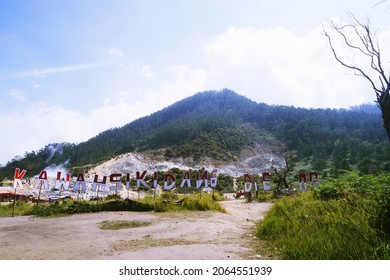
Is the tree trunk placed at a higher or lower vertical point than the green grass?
higher

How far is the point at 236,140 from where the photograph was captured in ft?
227

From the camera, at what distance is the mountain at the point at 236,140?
184ft

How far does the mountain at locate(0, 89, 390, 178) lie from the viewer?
56.2m

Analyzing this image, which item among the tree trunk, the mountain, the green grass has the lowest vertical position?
the green grass

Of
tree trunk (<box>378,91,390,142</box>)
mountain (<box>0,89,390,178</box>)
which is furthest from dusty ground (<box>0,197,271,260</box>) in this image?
mountain (<box>0,89,390,178</box>)

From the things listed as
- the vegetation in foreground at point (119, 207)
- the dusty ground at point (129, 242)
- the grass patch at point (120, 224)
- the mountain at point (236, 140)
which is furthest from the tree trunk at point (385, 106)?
the mountain at point (236, 140)

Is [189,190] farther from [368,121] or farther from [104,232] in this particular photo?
[368,121]

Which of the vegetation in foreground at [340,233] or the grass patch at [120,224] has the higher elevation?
the vegetation in foreground at [340,233]

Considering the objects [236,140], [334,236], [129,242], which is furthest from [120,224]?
[236,140]

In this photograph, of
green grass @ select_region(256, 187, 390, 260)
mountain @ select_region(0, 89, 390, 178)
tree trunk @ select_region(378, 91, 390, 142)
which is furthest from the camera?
mountain @ select_region(0, 89, 390, 178)

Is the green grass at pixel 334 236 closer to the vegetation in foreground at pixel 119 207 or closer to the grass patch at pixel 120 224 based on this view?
the grass patch at pixel 120 224

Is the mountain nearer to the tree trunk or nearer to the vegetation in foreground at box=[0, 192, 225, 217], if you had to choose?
the vegetation in foreground at box=[0, 192, 225, 217]

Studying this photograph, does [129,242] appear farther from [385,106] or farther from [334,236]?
[385,106]

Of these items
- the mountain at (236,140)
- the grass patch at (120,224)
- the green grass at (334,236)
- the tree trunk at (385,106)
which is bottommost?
the grass patch at (120,224)
